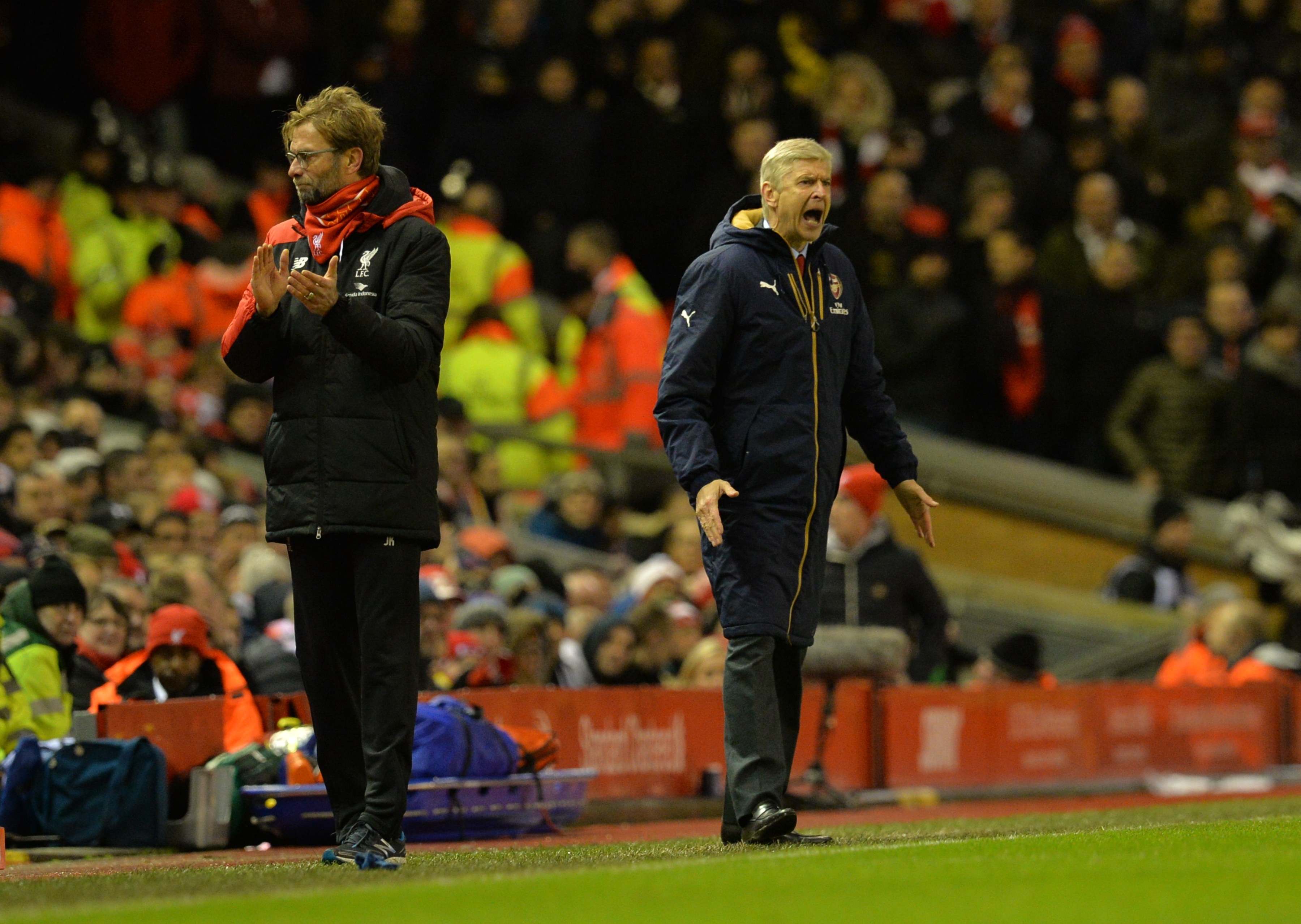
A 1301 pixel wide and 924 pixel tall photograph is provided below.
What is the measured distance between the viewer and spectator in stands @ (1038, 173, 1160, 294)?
64.6 feet

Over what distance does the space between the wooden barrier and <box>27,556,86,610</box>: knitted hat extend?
5.01 meters

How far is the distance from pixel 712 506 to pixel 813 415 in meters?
0.58

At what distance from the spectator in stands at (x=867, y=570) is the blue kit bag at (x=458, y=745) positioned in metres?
3.33

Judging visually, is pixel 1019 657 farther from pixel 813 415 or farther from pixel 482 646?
pixel 813 415

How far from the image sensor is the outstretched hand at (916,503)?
798 cm

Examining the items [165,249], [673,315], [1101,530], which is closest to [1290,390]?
[1101,530]

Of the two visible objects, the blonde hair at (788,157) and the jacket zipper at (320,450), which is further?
the blonde hair at (788,157)

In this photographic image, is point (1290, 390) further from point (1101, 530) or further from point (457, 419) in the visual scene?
point (457, 419)

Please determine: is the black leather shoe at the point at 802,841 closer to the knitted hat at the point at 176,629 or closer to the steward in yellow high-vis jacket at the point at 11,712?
the knitted hat at the point at 176,629

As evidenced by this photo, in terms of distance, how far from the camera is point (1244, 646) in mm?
15961

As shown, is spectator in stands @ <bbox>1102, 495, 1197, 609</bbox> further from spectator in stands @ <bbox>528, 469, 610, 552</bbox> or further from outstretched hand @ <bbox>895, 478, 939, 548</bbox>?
outstretched hand @ <bbox>895, 478, 939, 548</bbox>

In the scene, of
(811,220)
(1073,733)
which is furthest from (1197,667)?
(811,220)

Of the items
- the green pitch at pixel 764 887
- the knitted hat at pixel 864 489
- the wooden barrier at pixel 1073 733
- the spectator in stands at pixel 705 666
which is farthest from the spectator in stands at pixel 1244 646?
the green pitch at pixel 764 887

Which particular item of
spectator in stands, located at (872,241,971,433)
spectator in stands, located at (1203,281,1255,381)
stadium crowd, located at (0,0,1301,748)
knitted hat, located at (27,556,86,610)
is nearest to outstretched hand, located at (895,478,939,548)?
knitted hat, located at (27,556,86,610)
